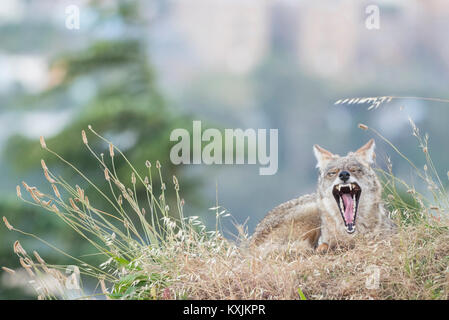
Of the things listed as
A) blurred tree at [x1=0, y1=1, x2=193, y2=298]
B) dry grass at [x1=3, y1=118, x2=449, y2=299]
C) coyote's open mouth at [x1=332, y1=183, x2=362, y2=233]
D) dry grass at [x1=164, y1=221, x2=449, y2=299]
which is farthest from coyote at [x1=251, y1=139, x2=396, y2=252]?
blurred tree at [x1=0, y1=1, x2=193, y2=298]

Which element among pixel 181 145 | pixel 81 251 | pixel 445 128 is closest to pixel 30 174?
pixel 81 251

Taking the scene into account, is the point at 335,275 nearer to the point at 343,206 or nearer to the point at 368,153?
the point at 343,206

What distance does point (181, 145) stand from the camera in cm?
403

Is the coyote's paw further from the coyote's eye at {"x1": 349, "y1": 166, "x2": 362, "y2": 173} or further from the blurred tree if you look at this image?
the blurred tree

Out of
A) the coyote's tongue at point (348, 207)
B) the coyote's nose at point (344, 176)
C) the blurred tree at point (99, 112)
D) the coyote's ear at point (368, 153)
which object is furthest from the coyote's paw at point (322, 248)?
the blurred tree at point (99, 112)

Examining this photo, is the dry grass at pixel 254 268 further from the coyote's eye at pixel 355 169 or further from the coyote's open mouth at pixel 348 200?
the coyote's eye at pixel 355 169

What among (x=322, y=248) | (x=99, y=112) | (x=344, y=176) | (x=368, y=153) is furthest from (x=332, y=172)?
(x=99, y=112)

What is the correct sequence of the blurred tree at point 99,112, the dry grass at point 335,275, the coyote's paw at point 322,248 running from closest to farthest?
1. the dry grass at point 335,275
2. the coyote's paw at point 322,248
3. the blurred tree at point 99,112

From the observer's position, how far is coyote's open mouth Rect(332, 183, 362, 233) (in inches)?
73.1

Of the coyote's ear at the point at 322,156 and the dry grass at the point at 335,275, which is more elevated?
the coyote's ear at the point at 322,156

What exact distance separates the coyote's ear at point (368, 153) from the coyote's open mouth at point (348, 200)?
112 millimetres

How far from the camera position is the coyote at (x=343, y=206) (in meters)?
1.86

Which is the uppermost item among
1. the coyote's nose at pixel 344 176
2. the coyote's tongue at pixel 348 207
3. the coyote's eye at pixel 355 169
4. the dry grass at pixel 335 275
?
the coyote's eye at pixel 355 169
